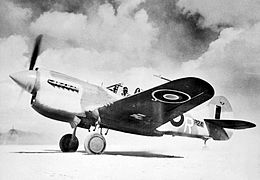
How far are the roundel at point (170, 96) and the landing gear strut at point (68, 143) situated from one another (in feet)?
2.64

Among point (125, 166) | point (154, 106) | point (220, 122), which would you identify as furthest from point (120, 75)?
point (220, 122)

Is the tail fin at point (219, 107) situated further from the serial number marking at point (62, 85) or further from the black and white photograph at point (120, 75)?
the serial number marking at point (62, 85)

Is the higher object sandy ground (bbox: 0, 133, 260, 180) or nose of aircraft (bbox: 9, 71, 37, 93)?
nose of aircraft (bbox: 9, 71, 37, 93)

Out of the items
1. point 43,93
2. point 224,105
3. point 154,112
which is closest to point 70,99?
point 43,93

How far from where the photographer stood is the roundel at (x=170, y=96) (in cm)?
205

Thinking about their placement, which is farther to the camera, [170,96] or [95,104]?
[95,104]

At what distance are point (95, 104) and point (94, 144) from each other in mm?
338

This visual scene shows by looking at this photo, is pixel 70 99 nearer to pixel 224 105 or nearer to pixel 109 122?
pixel 109 122

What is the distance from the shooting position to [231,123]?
8.75ft

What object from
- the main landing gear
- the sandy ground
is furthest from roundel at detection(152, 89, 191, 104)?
the main landing gear

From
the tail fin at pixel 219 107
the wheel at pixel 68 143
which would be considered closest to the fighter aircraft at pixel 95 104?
the wheel at pixel 68 143

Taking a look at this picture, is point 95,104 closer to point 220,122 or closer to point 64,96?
point 64,96

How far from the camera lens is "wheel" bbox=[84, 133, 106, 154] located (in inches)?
91.6

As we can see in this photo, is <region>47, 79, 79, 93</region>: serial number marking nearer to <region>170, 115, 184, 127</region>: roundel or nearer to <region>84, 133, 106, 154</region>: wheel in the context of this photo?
<region>84, 133, 106, 154</region>: wheel
